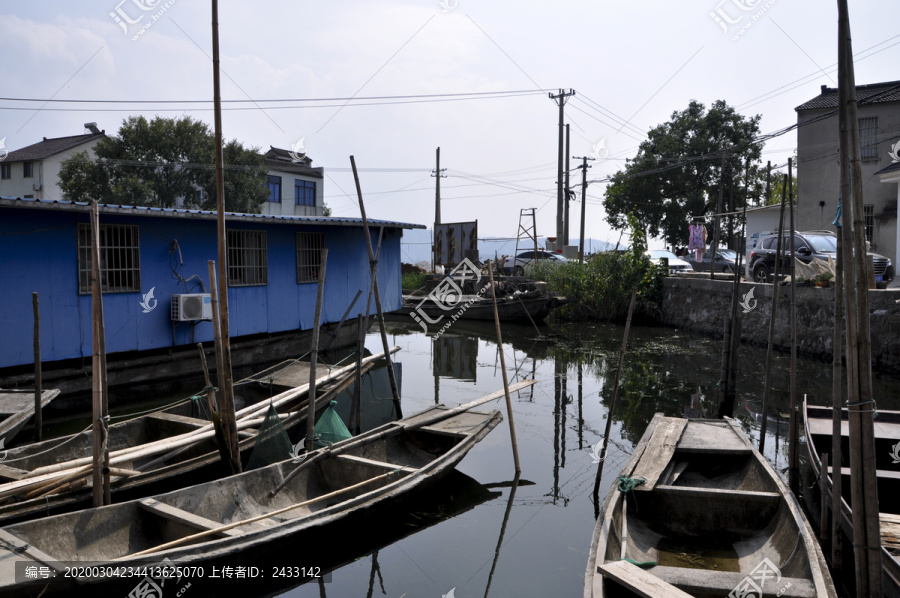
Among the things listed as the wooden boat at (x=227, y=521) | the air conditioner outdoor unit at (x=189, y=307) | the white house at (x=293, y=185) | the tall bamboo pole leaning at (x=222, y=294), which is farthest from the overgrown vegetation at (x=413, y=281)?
the tall bamboo pole leaning at (x=222, y=294)

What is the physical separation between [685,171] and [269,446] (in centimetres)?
3030

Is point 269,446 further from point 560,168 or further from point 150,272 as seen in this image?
point 560,168

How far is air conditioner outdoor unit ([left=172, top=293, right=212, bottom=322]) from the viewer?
1195 centimetres

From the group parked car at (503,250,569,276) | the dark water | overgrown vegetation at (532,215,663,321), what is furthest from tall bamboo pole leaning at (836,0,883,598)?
parked car at (503,250,569,276)

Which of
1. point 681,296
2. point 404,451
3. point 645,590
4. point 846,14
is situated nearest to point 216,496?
point 404,451

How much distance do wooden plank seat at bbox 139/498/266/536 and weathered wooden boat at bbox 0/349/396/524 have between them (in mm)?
985

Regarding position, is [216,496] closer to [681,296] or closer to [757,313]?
→ [757,313]

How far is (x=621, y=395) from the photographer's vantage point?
12.2 metres

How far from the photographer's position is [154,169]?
25.0m

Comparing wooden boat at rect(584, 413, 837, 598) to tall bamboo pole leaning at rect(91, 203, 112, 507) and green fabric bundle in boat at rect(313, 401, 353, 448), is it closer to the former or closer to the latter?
green fabric bundle in boat at rect(313, 401, 353, 448)

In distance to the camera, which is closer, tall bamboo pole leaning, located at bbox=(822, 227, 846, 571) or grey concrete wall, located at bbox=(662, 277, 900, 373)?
tall bamboo pole leaning, located at bbox=(822, 227, 846, 571)

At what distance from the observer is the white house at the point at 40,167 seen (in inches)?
1092

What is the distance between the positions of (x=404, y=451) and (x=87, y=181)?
2154cm

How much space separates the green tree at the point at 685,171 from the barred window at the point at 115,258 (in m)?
24.9
